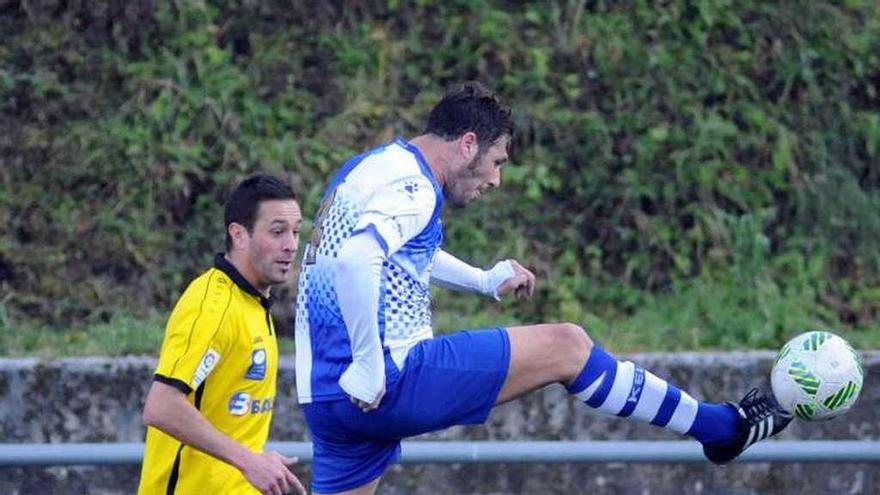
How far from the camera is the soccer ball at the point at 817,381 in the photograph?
5500mm

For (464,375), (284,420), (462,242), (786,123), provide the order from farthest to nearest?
1. (786,123)
2. (462,242)
3. (284,420)
4. (464,375)

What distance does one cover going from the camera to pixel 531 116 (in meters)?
9.84

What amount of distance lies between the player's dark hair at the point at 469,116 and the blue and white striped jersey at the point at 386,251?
0.43 ft

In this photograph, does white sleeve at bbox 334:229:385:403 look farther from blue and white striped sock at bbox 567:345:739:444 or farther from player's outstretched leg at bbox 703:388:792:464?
player's outstretched leg at bbox 703:388:792:464

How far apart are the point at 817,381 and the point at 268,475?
178cm

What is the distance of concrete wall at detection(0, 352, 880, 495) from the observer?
26.2 ft

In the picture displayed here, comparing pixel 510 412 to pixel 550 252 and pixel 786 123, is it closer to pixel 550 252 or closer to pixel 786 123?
pixel 550 252

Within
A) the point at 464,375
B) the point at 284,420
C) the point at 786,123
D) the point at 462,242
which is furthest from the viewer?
the point at 786,123

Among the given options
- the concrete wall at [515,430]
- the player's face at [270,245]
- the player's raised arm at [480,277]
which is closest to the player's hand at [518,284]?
the player's raised arm at [480,277]

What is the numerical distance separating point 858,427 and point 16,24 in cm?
532

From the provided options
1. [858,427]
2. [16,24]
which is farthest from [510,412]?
[16,24]

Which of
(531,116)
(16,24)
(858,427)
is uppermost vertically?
(16,24)

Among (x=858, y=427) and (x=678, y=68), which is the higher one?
(x=678, y=68)

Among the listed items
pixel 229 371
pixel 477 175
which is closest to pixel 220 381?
pixel 229 371
